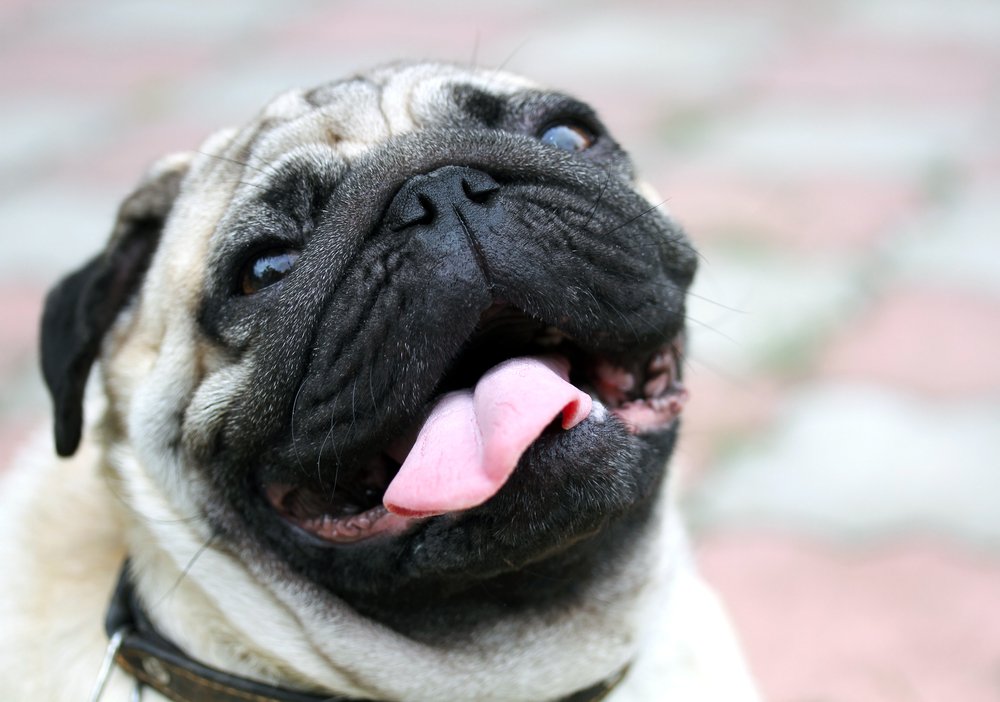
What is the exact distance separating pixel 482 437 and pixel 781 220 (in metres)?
3.87

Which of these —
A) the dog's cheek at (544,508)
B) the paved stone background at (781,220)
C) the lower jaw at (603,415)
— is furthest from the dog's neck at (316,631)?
the paved stone background at (781,220)

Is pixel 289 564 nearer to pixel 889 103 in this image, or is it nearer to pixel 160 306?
pixel 160 306

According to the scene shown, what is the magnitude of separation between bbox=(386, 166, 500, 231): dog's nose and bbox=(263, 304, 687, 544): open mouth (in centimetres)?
19

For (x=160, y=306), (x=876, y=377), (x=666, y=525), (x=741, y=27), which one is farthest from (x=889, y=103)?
(x=160, y=306)

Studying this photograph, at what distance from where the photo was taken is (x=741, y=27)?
782 cm

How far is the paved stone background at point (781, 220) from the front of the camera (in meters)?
3.81

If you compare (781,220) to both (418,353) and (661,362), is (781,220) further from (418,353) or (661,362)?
(418,353)

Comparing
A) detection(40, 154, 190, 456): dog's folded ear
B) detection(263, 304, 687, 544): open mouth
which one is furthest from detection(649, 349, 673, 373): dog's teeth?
detection(40, 154, 190, 456): dog's folded ear

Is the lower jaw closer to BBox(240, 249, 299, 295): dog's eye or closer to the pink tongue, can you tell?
the pink tongue

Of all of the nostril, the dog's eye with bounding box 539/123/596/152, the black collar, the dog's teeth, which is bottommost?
the black collar

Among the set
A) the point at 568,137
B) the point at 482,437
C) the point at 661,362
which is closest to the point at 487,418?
the point at 482,437

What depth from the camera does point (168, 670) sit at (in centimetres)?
258

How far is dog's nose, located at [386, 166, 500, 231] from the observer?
90.0 inches

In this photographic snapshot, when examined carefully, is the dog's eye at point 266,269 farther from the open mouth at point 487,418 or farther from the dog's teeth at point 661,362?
the dog's teeth at point 661,362
